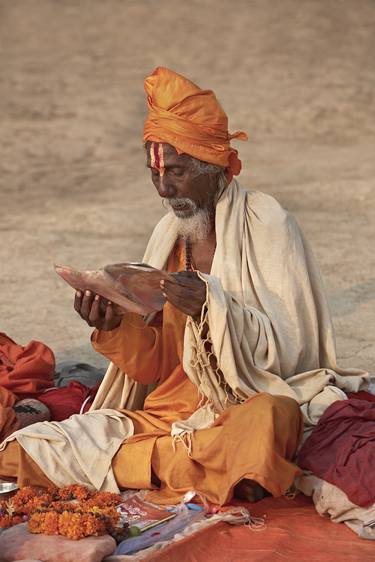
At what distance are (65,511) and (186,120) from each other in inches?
74.3

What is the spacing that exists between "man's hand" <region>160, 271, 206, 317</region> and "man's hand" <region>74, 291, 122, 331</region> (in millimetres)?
366

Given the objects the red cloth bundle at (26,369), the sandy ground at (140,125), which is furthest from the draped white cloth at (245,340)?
the sandy ground at (140,125)

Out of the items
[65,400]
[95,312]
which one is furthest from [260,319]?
[65,400]

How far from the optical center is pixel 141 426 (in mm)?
6215

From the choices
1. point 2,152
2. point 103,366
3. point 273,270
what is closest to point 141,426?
point 273,270

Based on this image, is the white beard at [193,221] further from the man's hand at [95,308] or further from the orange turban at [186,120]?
the man's hand at [95,308]

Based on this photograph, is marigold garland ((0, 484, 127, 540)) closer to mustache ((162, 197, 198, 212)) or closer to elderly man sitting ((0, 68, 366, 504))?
elderly man sitting ((0, 68, 366, 504))

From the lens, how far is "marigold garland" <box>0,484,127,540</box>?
17.4 ft

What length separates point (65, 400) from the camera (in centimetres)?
698

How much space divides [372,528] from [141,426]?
4.25ft

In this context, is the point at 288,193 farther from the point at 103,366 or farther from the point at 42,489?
the point at 42,489

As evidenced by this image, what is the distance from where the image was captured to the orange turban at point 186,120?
6242mm

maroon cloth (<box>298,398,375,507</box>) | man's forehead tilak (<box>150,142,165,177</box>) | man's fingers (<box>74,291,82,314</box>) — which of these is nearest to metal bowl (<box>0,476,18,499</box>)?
man's fingers (<box>74,291,82,314</box>)

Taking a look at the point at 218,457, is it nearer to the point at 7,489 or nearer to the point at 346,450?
the point at 346,450
